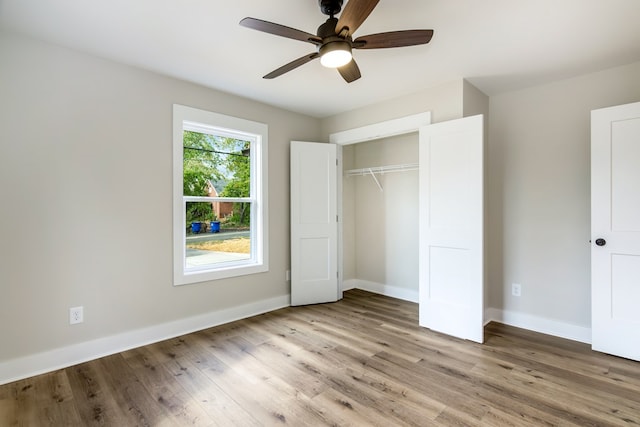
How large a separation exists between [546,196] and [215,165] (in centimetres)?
352

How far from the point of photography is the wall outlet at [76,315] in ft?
8.36

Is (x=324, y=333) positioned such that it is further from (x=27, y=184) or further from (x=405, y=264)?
(x=27, y=184)

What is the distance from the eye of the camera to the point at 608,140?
8.73 feet

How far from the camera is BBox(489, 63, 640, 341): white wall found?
2984mm

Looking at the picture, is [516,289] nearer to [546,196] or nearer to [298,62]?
[546,196]

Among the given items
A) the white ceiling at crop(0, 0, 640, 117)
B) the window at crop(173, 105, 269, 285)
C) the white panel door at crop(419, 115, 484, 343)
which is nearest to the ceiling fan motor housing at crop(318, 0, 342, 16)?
the white ceiling at crop(0, 0, 640, 117)

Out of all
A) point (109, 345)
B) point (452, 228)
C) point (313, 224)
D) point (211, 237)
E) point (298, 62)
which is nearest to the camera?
point (298, 62)

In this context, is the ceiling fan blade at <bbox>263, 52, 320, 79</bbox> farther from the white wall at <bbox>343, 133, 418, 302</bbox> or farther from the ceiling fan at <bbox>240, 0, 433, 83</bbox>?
the white wall at <bbox>343, 133, 418, 302</bbox>

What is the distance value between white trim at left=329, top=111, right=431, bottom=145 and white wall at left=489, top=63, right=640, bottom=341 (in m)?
0.89

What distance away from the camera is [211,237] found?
349 centimetres

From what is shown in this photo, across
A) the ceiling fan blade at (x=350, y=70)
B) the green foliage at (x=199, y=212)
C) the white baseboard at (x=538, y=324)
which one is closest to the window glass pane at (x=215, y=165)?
the green foliage at (x=199, y=212)

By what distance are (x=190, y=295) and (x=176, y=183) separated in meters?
1.15

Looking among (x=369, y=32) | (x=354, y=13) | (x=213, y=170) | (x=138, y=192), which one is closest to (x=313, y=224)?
(x=213, y=170)

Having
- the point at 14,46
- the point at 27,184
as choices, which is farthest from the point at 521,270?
the point at 14,46
